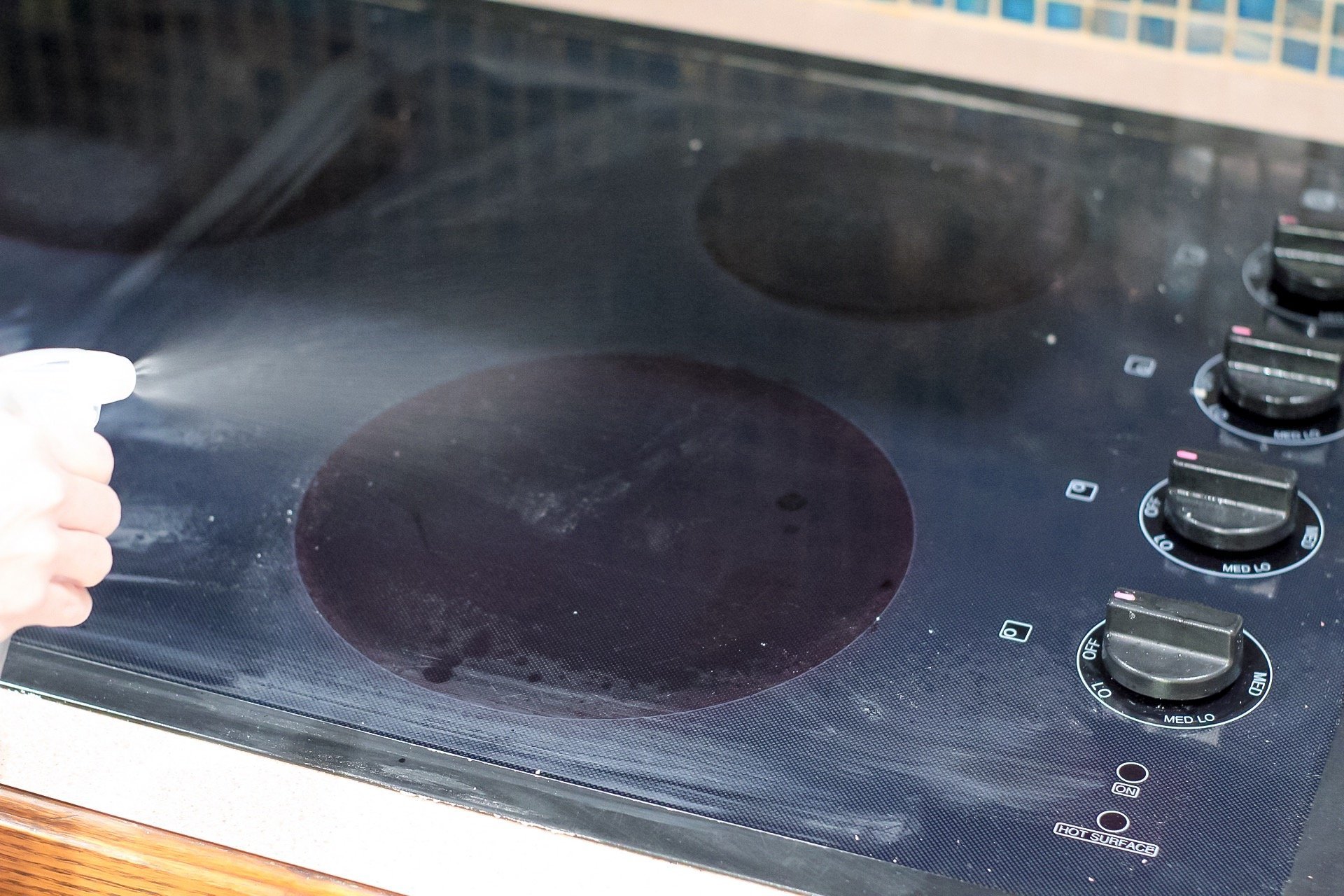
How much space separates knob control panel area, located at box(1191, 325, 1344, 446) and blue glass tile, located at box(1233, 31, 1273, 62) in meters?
0.32

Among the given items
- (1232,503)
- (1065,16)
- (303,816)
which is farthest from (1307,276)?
(303,816)

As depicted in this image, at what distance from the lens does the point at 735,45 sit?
43.3 inches

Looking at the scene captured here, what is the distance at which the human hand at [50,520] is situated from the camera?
55cm

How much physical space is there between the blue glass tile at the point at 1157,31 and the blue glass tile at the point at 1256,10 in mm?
41

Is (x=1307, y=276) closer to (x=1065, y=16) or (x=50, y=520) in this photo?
(x=1065, y=16)

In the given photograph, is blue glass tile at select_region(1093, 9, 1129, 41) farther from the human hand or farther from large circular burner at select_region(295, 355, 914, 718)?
the human hand

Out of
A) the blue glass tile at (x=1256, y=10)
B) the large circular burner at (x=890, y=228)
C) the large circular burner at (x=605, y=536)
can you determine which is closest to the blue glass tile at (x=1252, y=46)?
the blue glass tile at (x=1256, y=10)

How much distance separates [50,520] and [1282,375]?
540mm

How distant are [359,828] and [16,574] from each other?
6.0 inches

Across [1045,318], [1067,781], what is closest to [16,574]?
[1067,781]

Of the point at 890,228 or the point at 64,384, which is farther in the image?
the point at 890,228

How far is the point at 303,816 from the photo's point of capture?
57 centimetres

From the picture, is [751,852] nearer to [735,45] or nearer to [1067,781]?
[1067,781]

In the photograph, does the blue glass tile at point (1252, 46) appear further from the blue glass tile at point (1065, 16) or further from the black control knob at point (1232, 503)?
the black control knob at point (1232, 503)
